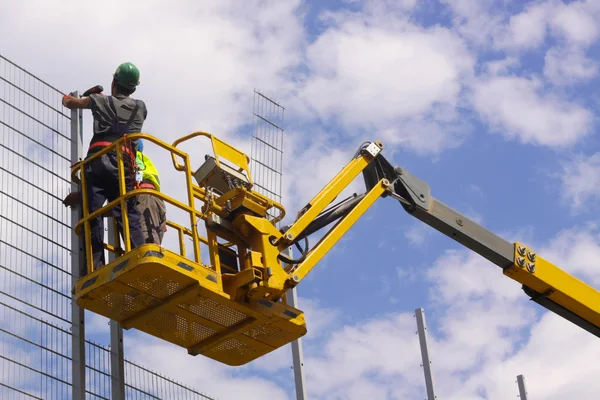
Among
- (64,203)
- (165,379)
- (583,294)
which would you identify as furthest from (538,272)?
(64,203)

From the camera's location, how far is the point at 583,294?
14.5m

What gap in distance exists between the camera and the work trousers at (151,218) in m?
11.4

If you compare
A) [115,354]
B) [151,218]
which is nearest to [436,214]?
[151,218]

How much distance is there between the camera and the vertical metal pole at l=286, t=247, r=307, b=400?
13.9 meters

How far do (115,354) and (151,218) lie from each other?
1.86 m

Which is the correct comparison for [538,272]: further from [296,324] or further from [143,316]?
[143,316]

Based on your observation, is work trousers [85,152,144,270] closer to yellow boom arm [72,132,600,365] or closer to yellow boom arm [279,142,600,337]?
yellow boom arm [72,132,600,365]

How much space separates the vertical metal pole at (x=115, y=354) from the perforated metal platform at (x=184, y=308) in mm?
686

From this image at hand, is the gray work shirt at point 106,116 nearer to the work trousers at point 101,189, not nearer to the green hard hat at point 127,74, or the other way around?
the green hard hat at point 127,74

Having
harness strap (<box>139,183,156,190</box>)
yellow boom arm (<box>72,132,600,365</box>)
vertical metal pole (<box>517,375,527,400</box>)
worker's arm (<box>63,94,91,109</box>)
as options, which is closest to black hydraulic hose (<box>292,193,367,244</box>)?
yellow boom arm (<box>72,132,600,365</box>)

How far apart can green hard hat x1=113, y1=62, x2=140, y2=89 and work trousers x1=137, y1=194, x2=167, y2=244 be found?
61.2 inches

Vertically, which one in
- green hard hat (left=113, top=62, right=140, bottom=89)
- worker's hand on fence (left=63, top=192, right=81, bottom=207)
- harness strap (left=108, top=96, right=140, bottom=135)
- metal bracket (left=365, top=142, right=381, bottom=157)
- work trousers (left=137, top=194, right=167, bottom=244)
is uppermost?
green hard hat (left=113, top=62, right=140, bottom=89)

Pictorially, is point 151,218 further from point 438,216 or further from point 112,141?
point 438,216

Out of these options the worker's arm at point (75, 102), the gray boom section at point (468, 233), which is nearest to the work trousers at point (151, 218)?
the worker's arm at point (75, 102)
